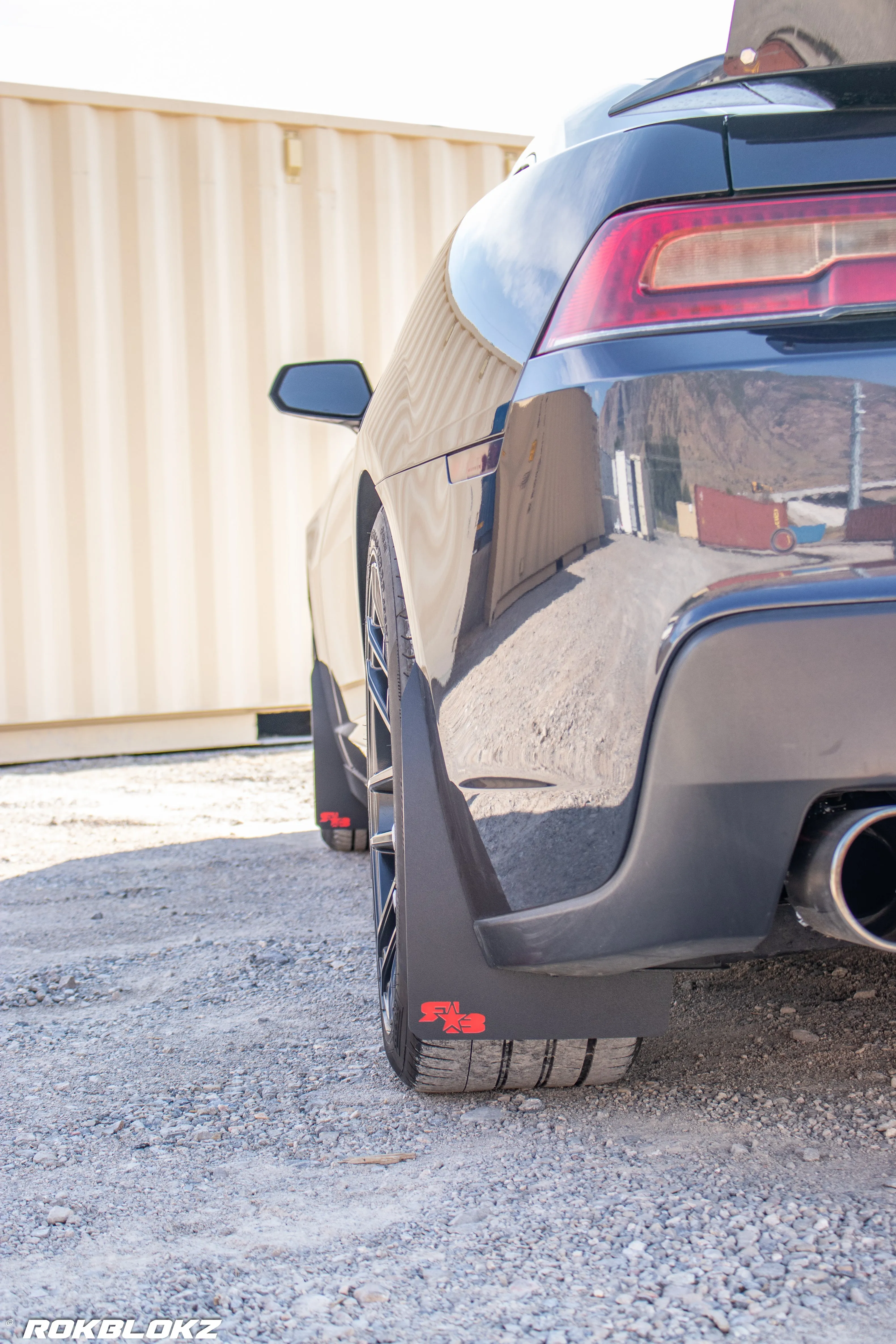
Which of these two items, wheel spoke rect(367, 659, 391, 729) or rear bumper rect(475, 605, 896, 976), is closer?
rear bumper rect(475, 605, 896, 976)

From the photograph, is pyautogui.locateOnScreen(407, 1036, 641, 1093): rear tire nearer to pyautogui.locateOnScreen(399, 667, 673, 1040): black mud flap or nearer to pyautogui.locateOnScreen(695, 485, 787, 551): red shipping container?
pyautogui.locateOnScreen(399, 667, 673, 1040): black mud flap

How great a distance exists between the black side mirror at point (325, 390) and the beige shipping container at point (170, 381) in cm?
395

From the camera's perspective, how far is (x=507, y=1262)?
3.93 feet

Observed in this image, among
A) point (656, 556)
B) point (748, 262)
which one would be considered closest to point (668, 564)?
point (656, 556)

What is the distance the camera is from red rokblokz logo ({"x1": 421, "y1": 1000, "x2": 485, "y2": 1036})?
4.77ft

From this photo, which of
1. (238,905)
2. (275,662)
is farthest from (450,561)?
(275,662)

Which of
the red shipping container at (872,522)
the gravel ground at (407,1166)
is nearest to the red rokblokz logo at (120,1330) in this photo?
the gravel ground at (407,1166)

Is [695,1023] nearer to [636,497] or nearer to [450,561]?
[450,561]

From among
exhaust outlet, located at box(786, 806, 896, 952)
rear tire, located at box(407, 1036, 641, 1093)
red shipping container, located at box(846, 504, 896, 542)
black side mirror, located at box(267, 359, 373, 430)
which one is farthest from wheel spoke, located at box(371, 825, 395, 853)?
black side mirror, located at box(267, 359, 373, 430)

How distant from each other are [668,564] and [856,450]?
0.73ft

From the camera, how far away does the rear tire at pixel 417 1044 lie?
1.56m

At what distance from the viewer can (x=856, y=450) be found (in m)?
1.11

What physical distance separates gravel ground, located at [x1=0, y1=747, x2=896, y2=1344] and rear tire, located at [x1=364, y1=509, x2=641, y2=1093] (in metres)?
0.05

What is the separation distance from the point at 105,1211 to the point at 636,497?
3.56ft
